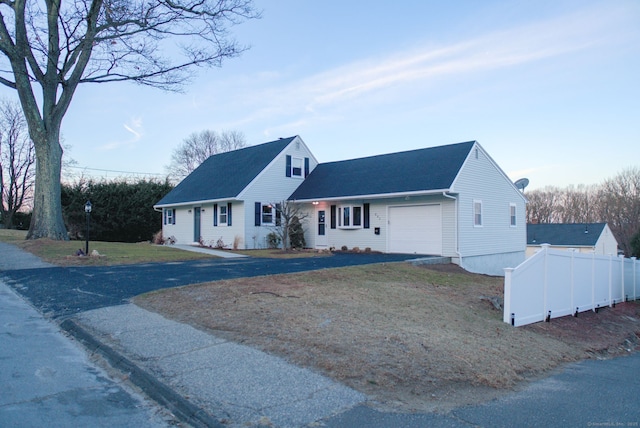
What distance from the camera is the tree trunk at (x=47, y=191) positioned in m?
22.2

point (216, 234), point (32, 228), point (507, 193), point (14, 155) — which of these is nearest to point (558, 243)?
point (507, 193)

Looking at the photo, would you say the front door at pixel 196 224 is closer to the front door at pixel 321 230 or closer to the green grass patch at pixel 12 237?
the front door at pixel 321 230

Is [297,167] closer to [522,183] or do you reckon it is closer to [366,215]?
[366,215]

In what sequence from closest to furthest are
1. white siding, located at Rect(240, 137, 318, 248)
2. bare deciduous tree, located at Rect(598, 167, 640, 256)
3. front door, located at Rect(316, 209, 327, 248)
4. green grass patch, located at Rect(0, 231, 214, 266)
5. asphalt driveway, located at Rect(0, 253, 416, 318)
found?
asphalt driveway, located at Rect(0, 253, 416, 318) → green grass patch, located at Rect(0, 231, 214, 266) → white siding, located at Rect(240, 137, 318, 248) → front door, located at Rect(316, 209, 327, 248) → bare deciduous tree, located at Rect(598, 167, 640, 256)

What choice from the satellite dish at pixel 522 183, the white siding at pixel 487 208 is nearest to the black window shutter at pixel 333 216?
the white siding at pixel 487 208

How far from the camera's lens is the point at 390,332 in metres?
6.88

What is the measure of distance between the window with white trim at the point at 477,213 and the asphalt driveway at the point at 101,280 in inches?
348

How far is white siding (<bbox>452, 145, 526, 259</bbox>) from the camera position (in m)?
19.8

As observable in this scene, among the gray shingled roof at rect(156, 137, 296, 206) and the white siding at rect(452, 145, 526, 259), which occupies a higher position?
the gray shingled roof at rect(156, 137, 296, 206)

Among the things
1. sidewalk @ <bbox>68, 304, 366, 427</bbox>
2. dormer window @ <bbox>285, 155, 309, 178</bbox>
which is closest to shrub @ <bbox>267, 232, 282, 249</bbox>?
dormer window @ <bbox>285, 155, 309, 178</bbox>

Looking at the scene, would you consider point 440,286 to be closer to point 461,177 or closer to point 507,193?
point 461,177

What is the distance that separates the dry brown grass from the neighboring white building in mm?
32189

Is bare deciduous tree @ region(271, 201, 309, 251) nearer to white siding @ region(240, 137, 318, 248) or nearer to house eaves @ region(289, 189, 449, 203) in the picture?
white siding @ region(240, 137, 318, 248)

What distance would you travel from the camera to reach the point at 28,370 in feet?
18.5
